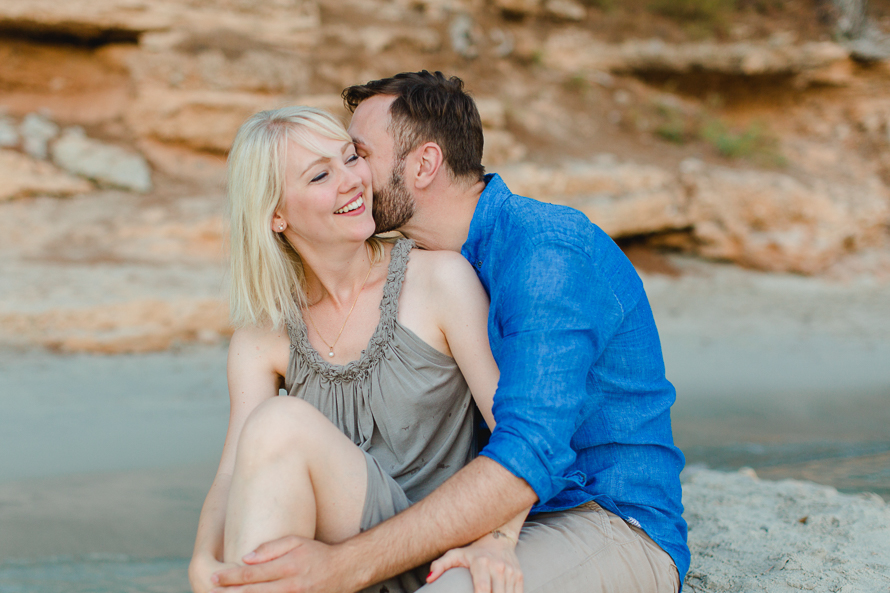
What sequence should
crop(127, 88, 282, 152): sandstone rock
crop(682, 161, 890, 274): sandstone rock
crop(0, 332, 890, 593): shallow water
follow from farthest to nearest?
1. crop(682, 161, 890, 274): sandstone rock
2. crop(127, 88, 282, 152): sandstone rock
3. crop(0, 332, 890, 593): shallow water

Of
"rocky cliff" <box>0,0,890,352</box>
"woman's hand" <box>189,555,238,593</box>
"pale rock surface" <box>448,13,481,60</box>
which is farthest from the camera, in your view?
"pale rock surface" <box>448,13,481,60</box>

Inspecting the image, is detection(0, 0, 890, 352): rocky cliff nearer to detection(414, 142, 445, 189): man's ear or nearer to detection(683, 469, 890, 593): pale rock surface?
detection(414, 142, 445, 189): man's ear

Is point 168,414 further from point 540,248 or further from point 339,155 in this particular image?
point 540,248

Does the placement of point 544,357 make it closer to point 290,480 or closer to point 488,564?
point 488,564

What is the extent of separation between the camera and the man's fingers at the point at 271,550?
63.8 inches

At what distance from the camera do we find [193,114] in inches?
A: 318

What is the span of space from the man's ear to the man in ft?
A: 0.05

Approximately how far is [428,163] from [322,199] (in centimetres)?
48

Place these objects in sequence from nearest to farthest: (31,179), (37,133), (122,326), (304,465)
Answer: (304,465) < (122,326) < (31,179) < (37,133)

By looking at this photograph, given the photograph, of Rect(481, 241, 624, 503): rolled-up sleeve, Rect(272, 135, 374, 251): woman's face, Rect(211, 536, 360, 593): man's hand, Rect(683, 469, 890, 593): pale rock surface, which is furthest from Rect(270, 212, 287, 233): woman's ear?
Rect(683, 469, 890, 593): pale rock surface

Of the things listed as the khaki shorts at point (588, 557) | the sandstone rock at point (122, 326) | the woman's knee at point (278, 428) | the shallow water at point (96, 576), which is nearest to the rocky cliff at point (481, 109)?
the sandstone rock at point (122, 326)

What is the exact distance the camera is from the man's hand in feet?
5.25

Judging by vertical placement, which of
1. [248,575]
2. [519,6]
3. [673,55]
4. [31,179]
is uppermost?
[519,6]

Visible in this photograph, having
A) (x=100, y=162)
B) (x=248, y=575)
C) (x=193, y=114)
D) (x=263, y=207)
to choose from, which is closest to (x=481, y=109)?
(x=193, y=114)
